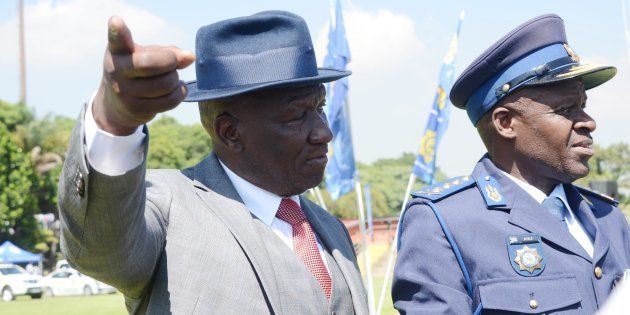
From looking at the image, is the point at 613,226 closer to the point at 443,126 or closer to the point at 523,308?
the point at 523,308

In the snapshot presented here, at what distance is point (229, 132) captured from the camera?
3.48 metres

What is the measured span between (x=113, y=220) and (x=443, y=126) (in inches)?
484

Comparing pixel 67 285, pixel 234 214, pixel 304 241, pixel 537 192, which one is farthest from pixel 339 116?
pixel 67 285

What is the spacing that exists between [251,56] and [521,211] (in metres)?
1.22

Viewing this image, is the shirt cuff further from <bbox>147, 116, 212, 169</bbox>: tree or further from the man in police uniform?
<bbox>147, 116, 212, 169</bbox>: tree

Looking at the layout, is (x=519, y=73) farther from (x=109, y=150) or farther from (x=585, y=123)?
(x=109, y=150)

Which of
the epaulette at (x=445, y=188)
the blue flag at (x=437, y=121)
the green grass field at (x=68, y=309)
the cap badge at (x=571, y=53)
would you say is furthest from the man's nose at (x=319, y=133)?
the green grass field at (x=68, y=309)

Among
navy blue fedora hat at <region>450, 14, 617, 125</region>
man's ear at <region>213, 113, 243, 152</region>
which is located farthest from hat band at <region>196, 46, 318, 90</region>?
navy blue fedora hat at <region>450, 14, 617, 125</region>

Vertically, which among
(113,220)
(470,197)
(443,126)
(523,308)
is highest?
(113,220)

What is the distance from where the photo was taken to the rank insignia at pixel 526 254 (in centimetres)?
350

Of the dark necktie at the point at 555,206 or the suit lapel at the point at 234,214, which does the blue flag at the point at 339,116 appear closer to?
the dark necktie at the point at 555,206

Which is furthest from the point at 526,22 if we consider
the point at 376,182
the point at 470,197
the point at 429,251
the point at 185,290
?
the point at 376,182

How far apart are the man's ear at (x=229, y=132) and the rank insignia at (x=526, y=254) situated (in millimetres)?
1102

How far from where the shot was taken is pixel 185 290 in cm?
293
